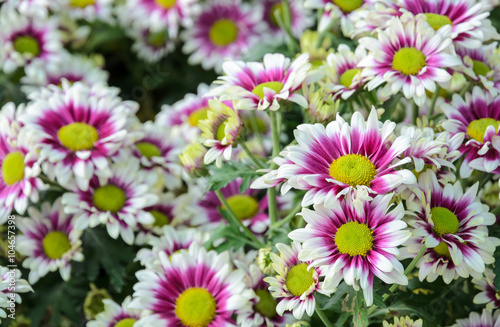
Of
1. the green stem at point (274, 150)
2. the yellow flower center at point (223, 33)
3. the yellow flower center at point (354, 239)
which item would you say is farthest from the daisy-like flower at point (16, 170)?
the yellow flower center at point (223, 33)

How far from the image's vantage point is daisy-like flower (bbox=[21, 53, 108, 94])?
80.7 inches

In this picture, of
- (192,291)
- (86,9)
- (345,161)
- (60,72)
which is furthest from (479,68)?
(86,9)

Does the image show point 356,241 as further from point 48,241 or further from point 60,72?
→ point 60,72

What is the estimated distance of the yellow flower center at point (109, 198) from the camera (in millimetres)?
1517

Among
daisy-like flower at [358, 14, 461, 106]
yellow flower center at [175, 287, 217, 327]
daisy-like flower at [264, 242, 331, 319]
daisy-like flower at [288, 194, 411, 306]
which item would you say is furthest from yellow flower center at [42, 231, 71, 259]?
daisy-like flower at [358, 14, 461, 106]

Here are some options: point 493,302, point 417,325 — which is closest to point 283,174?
point 417,325

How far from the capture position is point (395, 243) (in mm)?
963

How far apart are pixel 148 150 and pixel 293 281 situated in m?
0.71

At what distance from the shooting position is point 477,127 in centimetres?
125

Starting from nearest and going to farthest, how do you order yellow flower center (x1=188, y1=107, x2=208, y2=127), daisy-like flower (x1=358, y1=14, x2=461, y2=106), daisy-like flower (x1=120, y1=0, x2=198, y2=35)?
daisy-like flower (x1=358, y1=14, x2=461, y2=106) → yellow flower center (x1=188, y1=107, x2=208, y2=127) → daisy-like flower (x1=120, y1=0, x2=198, y2=35)

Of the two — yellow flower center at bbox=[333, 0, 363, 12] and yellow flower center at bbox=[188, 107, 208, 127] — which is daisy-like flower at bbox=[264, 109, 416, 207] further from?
yellow flower center at bbox=[188, 107, 208, 127]

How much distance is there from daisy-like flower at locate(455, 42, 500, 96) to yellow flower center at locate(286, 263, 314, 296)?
56 cm

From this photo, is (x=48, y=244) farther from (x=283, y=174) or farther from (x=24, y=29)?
(x=24, y=29)

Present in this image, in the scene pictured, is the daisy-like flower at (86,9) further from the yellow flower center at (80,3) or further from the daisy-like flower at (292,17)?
the daisy-like flower at (292,17)
